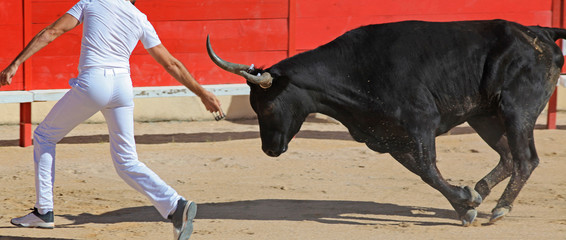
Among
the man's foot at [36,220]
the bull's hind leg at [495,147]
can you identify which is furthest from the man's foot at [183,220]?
the bull's hind leg at [495,147]

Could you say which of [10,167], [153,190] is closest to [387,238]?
[153,190]

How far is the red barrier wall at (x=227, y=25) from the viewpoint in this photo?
8719 mm

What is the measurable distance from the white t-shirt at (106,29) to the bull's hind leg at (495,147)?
8.32ft

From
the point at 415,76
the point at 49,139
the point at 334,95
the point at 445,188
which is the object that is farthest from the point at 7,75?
the point at 445,188

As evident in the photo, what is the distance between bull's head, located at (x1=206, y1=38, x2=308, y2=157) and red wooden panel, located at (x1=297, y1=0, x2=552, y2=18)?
380 centimetres

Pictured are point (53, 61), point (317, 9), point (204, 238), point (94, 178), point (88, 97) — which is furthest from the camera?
point (317, 9)

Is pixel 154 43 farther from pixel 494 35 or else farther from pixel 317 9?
pixel 317 9

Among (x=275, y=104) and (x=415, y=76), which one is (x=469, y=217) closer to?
(x=415, y=76)

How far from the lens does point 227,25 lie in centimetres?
936

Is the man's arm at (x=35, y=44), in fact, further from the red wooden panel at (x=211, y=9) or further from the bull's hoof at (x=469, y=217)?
the red wooden panel at (x=211, y=9)

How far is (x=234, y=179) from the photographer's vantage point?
7426 mm

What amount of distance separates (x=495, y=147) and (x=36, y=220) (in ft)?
9.98

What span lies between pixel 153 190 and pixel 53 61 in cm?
418

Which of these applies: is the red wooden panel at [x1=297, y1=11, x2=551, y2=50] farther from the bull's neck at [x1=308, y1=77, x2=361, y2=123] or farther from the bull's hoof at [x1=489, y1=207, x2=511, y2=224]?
the bull's hoof at [x1=489, y1=207, x2=511, y2=224]
